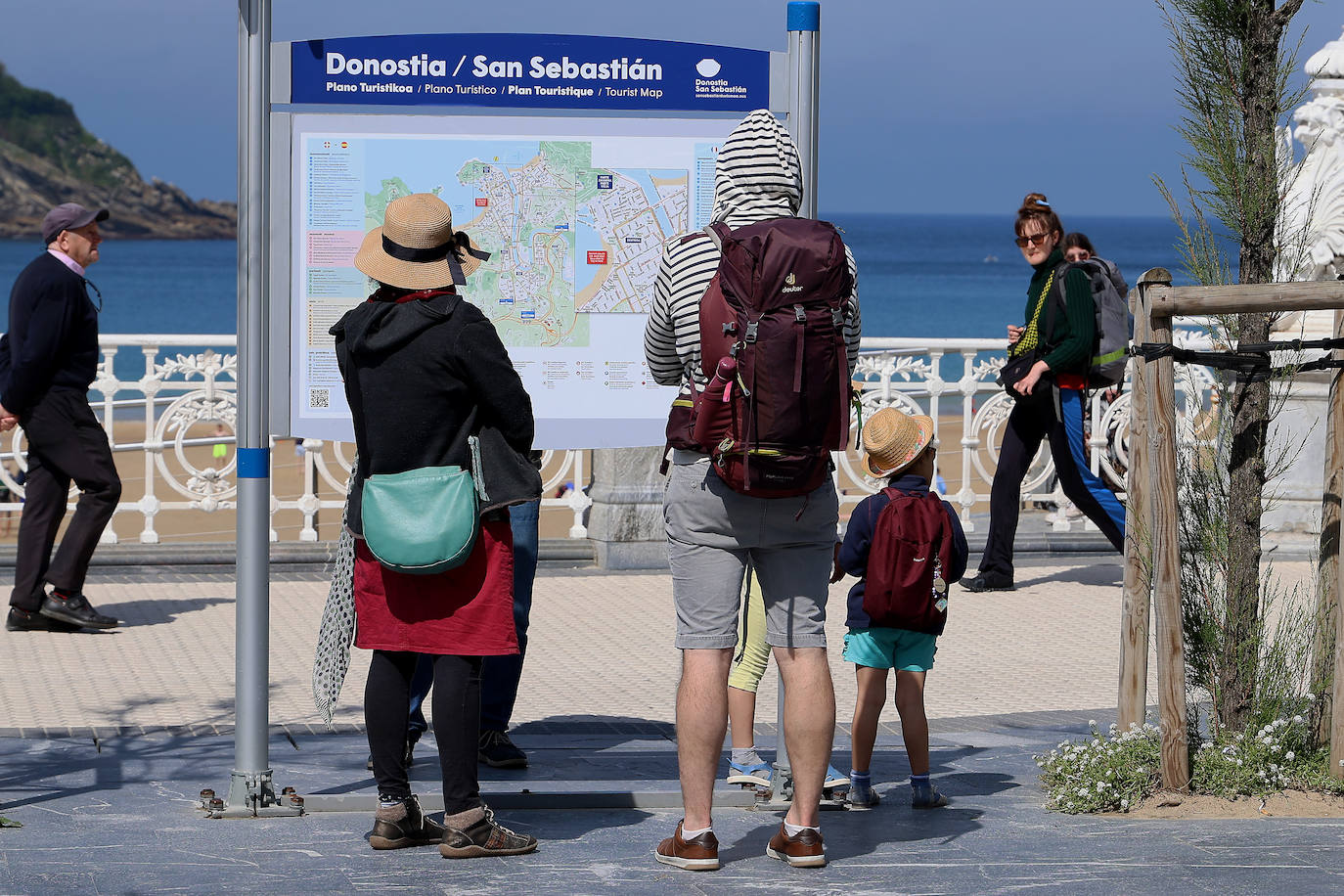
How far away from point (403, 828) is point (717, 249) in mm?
1800

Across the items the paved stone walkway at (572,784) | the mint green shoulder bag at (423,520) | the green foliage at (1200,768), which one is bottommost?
the paved stone walkway at (572,784)

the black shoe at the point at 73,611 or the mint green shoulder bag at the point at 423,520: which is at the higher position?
the mint green shoulder bag at the point at 423,520

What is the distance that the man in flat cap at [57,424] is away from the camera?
8266mm

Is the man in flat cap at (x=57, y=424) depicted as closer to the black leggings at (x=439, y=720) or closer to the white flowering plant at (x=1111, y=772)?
the black leggings at (x=439, y=720)

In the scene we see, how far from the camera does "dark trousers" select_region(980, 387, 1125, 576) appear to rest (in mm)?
9422

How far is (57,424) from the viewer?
27.6ft

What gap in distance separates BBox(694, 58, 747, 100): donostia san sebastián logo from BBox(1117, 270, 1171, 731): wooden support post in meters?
1.39

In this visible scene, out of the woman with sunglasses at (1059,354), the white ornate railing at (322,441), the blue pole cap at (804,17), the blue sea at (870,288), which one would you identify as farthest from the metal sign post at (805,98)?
the blue sea at (870,288)

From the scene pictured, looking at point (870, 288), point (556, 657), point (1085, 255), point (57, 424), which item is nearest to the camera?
point (556, 657)

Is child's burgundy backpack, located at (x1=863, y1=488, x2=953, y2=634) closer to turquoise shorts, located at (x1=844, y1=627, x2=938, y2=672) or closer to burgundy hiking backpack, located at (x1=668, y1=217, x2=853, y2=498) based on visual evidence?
turquoise shorts, located at (x1=844, y1=627, x2=938, y2=672)

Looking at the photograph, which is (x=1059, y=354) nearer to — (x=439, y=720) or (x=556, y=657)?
(x=556, y=657)

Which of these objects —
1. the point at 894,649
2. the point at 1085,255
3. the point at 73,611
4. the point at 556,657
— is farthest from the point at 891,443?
the point at 1085,255

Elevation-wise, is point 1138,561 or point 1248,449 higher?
point 1248,449

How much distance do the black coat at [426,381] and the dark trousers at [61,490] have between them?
4.03 metres
